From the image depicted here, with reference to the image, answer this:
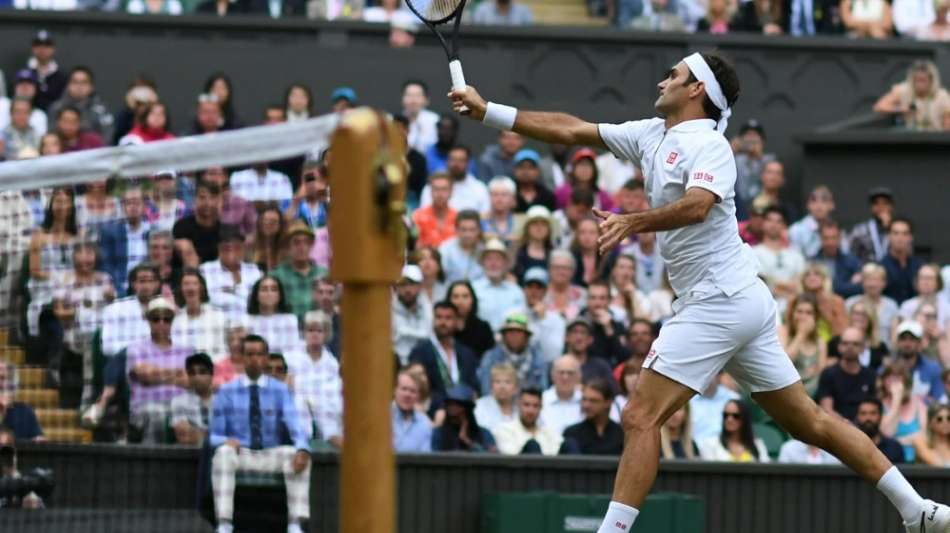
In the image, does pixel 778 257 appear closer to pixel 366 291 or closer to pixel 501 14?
pixel 501 14

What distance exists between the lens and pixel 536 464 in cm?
1123

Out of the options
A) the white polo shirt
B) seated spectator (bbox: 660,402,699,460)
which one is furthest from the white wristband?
seated spectator (bbox: 660,402,699,460)

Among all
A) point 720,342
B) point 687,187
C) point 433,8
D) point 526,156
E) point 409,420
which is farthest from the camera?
point 526,156

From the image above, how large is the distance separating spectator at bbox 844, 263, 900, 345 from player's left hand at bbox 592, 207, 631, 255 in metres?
7.86

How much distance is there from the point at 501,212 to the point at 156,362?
27.6 ft

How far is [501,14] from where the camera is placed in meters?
19.7

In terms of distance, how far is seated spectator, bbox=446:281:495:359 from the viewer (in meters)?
14.0

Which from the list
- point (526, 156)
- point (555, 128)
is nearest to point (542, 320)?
point (526, 156)

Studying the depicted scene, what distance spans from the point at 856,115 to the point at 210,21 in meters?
6.52

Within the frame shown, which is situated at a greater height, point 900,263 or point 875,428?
point 900,263

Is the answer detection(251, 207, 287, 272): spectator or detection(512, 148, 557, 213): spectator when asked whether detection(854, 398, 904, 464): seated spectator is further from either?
detection(251, 207, 287, 272): spectator

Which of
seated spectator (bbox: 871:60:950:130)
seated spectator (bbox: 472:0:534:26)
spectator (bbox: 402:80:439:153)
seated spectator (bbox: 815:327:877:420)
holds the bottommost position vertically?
seated spectator (bbox: 815:327:877:420)

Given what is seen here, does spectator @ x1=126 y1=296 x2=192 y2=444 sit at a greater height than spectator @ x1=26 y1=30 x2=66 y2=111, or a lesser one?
lesser

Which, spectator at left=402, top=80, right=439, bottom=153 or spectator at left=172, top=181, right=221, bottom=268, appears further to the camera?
spectator at left=402, top=80, right=439, bottom=153
